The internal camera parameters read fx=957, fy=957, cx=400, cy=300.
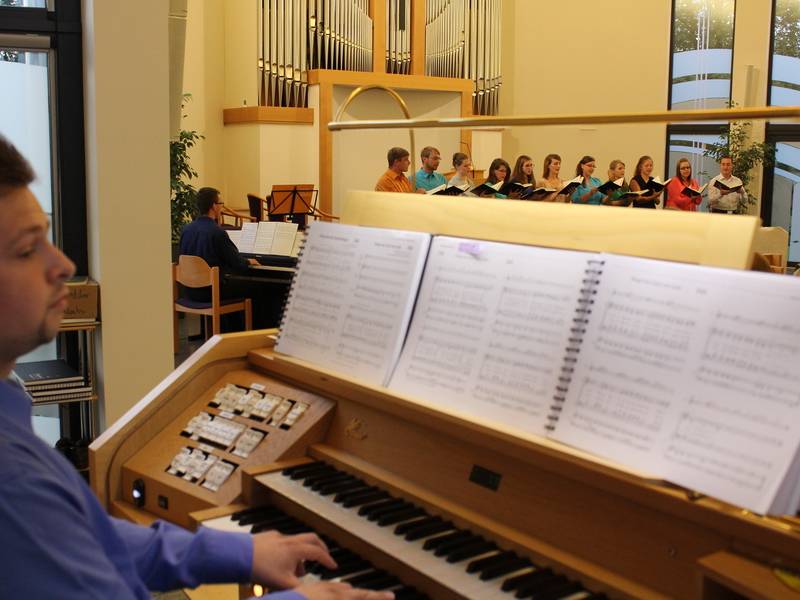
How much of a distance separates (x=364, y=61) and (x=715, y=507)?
11.1m

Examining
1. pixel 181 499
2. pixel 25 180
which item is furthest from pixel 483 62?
pixel 25 180

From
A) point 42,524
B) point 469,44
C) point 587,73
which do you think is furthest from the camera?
point 587,73

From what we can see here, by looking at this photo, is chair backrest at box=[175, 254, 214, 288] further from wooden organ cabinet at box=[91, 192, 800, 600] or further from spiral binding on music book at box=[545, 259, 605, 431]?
spiral binding on music book at box=[545, 259, 605, 431]

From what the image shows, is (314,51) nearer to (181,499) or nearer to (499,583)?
(181,499)

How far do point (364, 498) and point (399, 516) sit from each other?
12 cm

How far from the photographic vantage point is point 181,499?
235 centimetres

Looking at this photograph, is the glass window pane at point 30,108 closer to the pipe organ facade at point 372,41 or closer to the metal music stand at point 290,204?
the metal music stand at point 290,204

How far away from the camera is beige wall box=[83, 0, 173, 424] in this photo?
4.07 meters

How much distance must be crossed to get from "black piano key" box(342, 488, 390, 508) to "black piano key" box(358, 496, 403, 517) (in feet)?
0.05

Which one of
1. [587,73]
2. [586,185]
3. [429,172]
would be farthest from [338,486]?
[587,73]

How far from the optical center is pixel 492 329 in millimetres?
1921

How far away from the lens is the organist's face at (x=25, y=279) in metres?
1.18

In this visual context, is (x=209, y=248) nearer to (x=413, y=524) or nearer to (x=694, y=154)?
(x=413, y=524)

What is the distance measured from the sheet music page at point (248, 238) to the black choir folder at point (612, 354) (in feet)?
18.8
